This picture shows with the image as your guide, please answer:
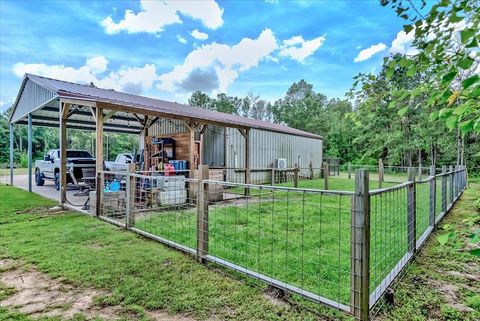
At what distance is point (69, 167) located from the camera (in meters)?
9.33

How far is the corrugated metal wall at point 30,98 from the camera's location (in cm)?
852

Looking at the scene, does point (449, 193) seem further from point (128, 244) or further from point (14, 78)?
point (14, 78)

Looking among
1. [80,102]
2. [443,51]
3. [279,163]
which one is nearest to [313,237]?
[443,51]

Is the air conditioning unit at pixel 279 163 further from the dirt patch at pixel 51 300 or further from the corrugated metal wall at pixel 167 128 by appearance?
the dirt patch at pixel 51 300

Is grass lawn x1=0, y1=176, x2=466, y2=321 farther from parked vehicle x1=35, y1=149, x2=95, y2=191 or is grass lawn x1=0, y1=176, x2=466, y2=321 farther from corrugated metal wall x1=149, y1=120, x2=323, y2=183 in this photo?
corrugated metal wall x1=149, y1=120, x2=323, y2=183

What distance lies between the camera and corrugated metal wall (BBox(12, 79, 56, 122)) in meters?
8.52

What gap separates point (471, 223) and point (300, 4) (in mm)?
6301

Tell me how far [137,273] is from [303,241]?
99.4 inches

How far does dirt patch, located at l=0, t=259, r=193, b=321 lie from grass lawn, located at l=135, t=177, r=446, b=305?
138 centimetres

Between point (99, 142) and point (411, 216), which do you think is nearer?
point (411, 216)

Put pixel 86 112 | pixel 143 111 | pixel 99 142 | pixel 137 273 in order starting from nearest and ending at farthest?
pixel 137 273
pixel 99 142
pixel 143 111
pixel 86 112

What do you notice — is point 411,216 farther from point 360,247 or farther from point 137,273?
point 137,273

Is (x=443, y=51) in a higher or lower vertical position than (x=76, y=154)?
higher

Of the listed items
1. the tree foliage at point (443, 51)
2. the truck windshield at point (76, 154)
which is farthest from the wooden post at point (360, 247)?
the truck windshield at point (76, 154)
